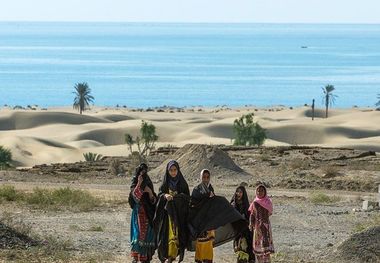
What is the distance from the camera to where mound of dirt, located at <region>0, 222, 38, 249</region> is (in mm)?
15547

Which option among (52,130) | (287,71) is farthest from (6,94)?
(52,130)

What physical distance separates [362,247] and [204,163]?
17.2 m

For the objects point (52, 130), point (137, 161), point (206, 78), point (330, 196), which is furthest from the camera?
point (206, 78)

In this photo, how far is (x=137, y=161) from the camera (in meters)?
37.9

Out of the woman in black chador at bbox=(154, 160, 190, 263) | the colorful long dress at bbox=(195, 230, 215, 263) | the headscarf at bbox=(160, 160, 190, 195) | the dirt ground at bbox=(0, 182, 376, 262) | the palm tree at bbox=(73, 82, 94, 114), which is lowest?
the dirt ground at bbox=(0, 182, 376, 262)

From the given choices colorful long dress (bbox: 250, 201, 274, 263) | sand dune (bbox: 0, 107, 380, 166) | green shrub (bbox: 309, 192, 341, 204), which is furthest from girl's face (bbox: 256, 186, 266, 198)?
sand dune (bbox: 0, 107, 380, 166)

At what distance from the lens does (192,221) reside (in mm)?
12938

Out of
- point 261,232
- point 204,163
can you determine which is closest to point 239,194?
point 261,232

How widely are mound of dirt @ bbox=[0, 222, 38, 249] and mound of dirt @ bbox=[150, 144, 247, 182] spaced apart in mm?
15100

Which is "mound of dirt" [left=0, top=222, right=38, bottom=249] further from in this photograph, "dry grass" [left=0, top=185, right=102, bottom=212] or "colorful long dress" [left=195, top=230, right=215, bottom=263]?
"dry grass" [left=0, top=185, right=102, bottom=212]

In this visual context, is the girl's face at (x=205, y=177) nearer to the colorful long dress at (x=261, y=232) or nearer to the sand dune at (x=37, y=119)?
the colorful long dress at (x=261, y=232)

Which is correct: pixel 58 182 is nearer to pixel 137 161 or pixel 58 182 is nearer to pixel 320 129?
pixel 137 161

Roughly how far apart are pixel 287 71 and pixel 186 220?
18141 cm

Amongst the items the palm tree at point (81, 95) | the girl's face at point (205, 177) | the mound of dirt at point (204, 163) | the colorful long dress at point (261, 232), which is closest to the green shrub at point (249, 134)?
the mound of dirt at point (204, 163)
